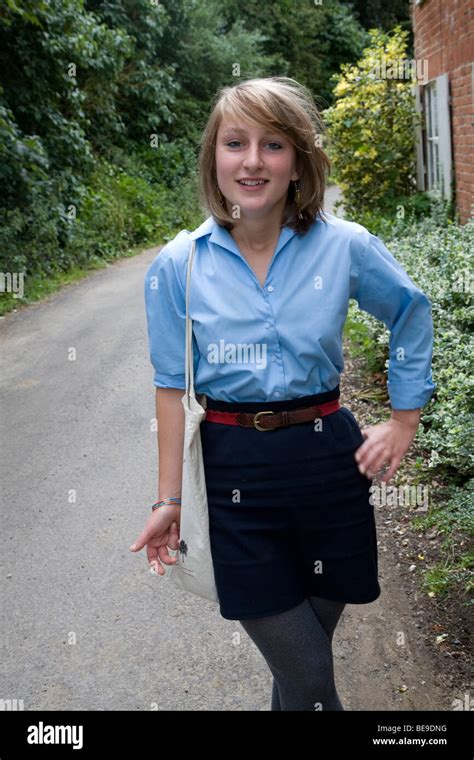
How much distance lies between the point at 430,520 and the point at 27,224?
9.87 m

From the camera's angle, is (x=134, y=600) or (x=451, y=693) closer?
(x=451, y=693)

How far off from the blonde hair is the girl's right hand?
0.81 m

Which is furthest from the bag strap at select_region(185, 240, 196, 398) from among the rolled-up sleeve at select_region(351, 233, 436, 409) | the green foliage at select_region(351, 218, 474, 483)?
the green foliage at select_region(351, 218, 474, 483)

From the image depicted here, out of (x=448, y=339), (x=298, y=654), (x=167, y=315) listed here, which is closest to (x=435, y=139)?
(x=448, y=339)

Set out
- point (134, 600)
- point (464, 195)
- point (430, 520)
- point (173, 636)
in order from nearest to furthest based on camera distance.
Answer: point (173, 636) → point (134, 600) → point (430, 520) → point (464, 195)

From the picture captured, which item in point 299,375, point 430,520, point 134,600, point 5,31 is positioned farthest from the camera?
point 5,31

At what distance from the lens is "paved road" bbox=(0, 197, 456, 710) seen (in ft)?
11.7

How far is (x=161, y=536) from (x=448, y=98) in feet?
31.1

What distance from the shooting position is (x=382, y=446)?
2344 mm

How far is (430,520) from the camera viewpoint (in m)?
4.74

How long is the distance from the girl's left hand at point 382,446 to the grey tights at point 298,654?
0.40 m

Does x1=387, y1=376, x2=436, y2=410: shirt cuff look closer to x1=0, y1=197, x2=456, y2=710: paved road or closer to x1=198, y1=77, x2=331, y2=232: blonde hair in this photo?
x1=198, y1=77, x2=331, y2=232: blonde hair
